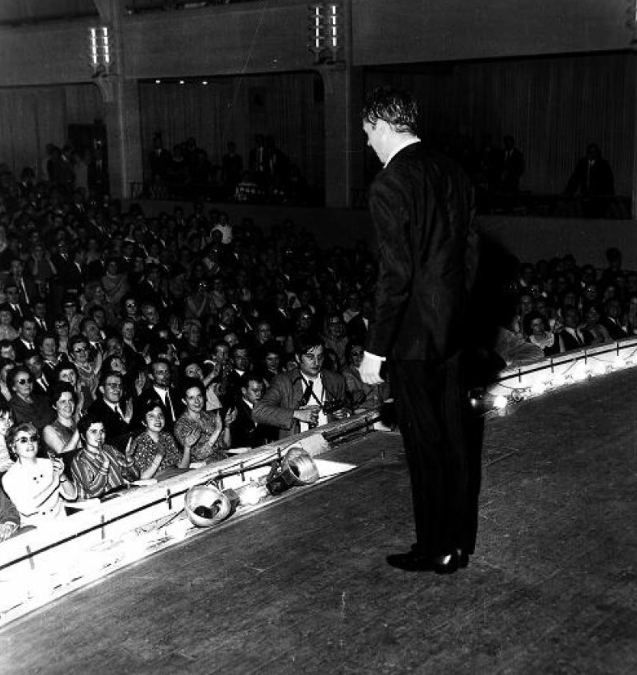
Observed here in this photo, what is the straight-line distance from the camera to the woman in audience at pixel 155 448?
6.04 metres

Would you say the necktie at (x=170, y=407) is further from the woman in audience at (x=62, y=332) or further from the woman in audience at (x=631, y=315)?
the woman in audience at (x=631, y=315)

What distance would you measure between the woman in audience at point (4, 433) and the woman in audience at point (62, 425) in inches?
10.5

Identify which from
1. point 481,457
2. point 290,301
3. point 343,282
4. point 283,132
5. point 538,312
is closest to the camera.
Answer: point 481,457

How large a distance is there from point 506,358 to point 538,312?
1393 millimetres

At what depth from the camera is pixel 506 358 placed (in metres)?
7.86

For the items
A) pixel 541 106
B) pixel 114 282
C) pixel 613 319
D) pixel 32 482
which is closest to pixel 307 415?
pixel 32 482

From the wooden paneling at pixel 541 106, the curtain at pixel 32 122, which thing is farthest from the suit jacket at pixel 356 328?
the curtain at pixel 32 122

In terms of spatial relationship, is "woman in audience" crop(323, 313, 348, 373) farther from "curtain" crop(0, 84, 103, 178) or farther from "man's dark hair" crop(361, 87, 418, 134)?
"curtain" crop(0, 84, 103, 178)

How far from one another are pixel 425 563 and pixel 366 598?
28cm

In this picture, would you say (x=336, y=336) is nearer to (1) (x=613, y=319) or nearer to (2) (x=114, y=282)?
(1) (x=613, y=319)

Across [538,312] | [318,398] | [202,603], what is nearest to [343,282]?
[538,312]

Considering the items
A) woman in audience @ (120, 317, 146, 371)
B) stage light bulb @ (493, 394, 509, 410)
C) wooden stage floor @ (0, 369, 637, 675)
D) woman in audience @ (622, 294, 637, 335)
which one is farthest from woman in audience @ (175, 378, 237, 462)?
woman in audience @ (622, 294, 637, 335)

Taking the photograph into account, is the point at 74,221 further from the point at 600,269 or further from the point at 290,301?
the point at 600,269

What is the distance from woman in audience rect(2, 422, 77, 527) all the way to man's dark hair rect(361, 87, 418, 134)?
8.45ft
